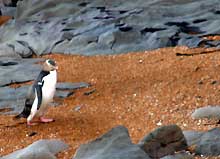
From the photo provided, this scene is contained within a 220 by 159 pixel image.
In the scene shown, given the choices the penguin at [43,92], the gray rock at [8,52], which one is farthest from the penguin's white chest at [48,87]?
the gray rock at [8,52]

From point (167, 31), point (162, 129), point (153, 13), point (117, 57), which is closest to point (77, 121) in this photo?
point (162, 129)

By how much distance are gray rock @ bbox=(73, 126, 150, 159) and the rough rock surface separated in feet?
19.1

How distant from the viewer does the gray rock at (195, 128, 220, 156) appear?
A: 529 centimetres

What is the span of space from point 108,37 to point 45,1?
11.1 feet

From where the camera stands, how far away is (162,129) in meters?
5.40

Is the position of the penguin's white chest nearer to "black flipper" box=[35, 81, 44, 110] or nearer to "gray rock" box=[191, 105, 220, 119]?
"black flipper" box=[35, 81, 44, 110]

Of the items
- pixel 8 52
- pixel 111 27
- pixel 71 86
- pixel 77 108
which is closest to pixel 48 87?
pixel 77 108

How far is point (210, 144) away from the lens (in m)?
5.35

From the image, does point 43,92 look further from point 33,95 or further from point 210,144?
point 210,144

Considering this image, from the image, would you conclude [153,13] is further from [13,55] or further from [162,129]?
[162,129]

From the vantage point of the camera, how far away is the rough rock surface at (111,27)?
461 inches

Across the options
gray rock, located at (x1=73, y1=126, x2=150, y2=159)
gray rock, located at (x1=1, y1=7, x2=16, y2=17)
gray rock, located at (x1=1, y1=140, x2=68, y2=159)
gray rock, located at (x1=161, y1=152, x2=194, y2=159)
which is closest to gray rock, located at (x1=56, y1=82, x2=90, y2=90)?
gray rock, located at (x1=1, y1=140, x2=68, y2=159)

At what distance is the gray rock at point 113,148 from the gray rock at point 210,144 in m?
0.56

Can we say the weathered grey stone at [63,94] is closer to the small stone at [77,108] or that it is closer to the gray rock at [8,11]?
the small stone at [77,108]
